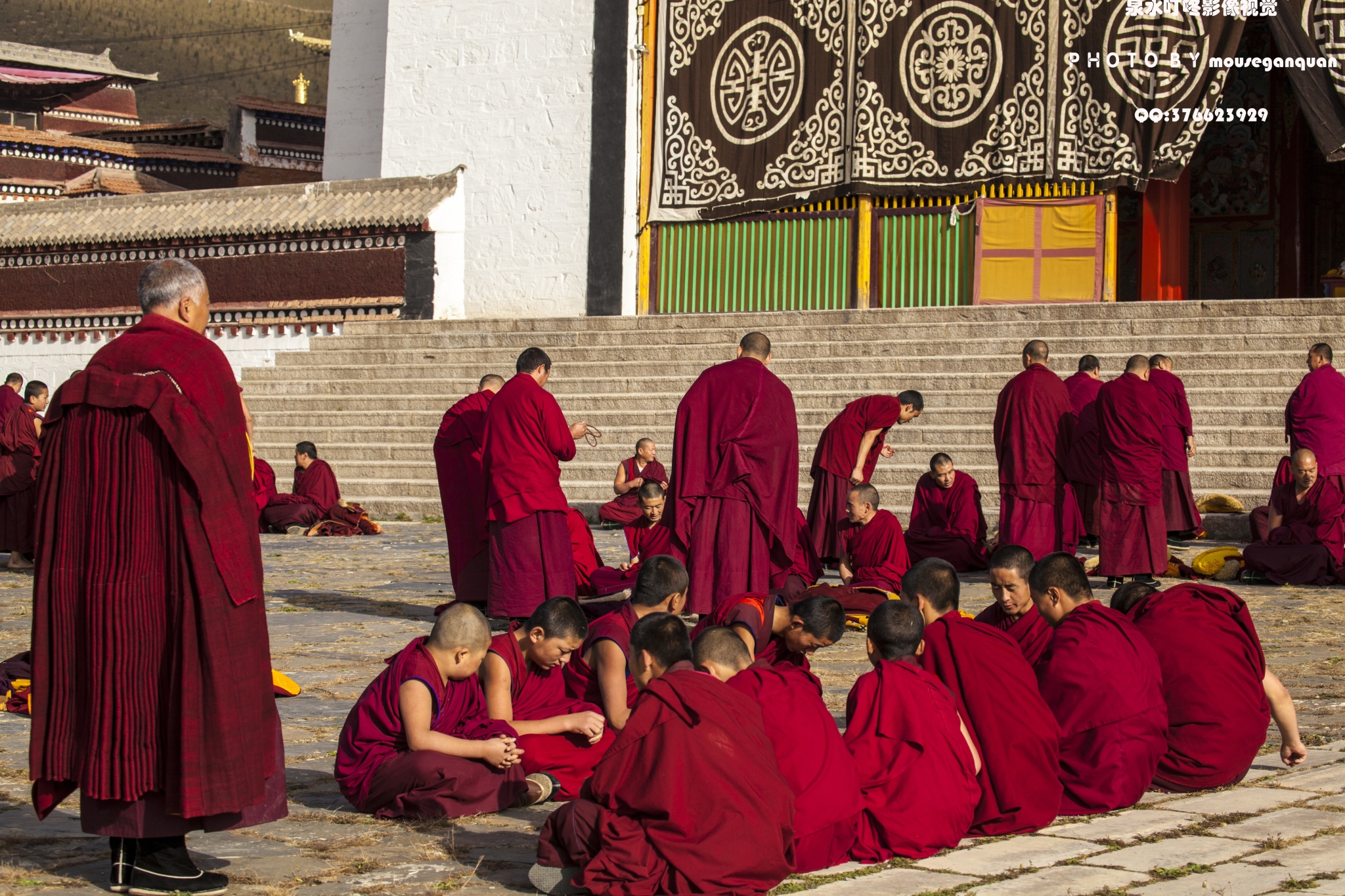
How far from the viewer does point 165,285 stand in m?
3.56

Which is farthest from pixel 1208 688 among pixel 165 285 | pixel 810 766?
pixel 165 285

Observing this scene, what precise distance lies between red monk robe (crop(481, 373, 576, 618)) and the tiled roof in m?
9.71

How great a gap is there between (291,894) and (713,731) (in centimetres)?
97

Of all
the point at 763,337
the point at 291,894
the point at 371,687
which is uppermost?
the point at 763,337

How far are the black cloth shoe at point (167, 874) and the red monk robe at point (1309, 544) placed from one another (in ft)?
23.6

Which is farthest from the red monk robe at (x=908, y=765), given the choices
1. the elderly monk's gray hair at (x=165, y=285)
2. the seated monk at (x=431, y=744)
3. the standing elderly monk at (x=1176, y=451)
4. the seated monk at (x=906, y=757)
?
the standing elderly monk at (x=1176, y=451)

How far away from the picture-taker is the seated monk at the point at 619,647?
481cm

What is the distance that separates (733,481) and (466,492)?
5.83ft

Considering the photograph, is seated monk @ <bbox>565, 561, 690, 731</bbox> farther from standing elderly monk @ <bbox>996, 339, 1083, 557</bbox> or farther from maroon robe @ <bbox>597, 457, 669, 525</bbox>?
maroon robe @ <bbox>597, 457, 669, 525</bbox>

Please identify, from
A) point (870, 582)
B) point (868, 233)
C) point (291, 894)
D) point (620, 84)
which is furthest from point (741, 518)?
point (620, 84)

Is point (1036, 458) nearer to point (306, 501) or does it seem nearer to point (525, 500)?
point (525, 500)

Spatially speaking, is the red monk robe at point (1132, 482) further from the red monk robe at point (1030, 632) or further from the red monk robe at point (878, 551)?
the red monk robe at point (1030, 632)

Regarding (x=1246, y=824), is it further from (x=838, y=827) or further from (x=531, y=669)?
(x=531, y=669)

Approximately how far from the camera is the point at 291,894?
346 cm
